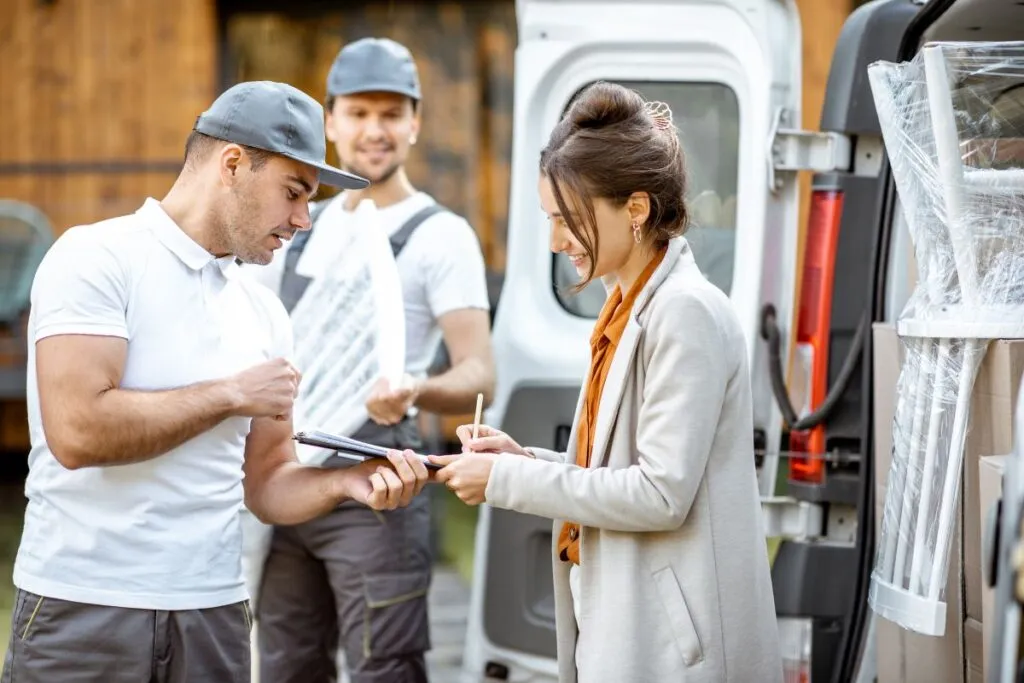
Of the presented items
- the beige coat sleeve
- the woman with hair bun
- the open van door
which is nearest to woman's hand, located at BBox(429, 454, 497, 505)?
the woman with hair bun

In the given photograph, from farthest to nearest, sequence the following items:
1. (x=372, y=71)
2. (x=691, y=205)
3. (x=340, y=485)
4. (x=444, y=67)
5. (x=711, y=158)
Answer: (x=444, y=67) < (x=372, y=71) < (x=711, y=158) < (x=691, y=205) < (x=340, y=485)

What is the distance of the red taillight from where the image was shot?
3.79m

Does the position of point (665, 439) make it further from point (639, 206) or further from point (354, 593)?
point (354, 593)

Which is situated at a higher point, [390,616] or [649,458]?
[649,458]

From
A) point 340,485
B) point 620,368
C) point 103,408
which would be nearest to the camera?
point 620,368

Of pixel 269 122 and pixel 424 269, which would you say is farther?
pixel 424 269

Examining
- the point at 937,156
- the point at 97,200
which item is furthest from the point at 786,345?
the point at 97,200

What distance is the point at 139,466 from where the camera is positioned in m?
2.85

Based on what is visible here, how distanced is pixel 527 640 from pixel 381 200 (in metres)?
1.30

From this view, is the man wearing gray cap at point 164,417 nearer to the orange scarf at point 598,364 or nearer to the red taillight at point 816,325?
the orange scarf at point 598,364

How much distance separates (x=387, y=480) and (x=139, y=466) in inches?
19.0

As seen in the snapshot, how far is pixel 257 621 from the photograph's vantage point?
4.03 metres

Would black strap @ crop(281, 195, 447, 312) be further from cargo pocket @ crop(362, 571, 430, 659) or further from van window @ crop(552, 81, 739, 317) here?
cargo pocket @ crop(362, 571, 430, 659)

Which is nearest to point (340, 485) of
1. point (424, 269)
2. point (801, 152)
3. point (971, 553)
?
point (424, 269)
